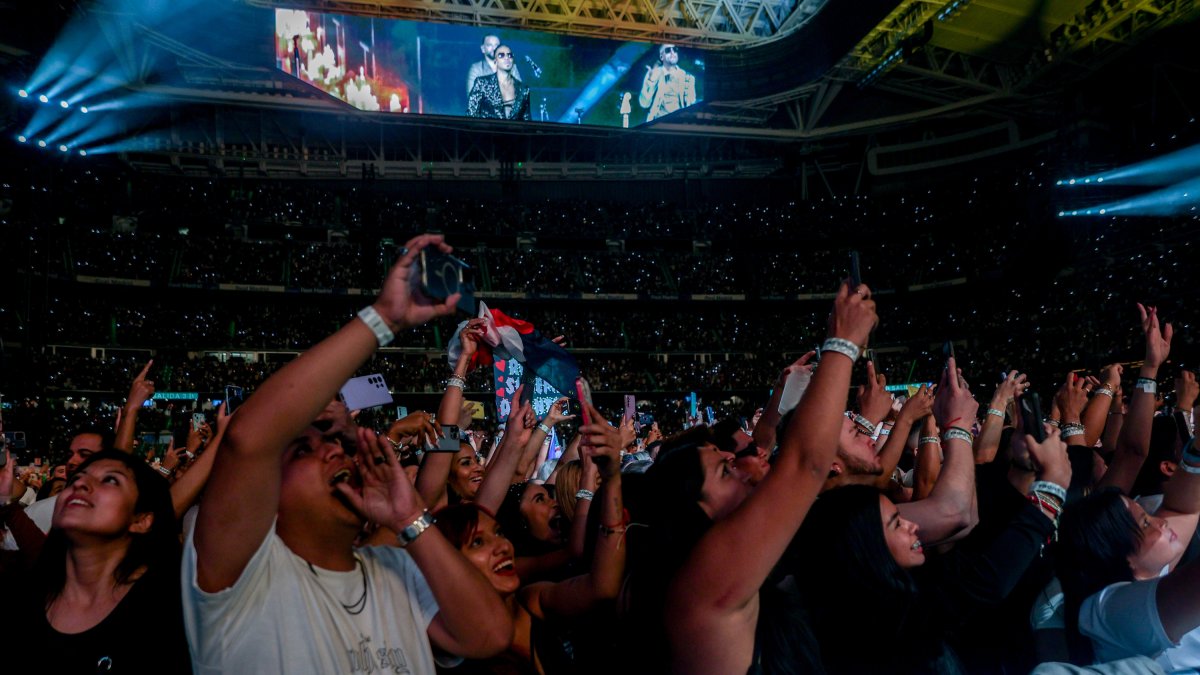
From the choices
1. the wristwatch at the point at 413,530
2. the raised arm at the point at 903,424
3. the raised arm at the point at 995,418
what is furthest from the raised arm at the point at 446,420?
the raised arm at the point at 995,418

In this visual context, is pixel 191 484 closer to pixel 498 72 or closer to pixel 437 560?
pixel 437 560

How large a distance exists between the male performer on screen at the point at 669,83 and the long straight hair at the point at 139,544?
25.8 m

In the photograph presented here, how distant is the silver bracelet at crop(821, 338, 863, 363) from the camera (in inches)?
92.4

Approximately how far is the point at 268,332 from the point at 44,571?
31.0m

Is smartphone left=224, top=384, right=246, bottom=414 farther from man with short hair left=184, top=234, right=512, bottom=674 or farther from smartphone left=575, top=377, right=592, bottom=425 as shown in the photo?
man with short hair left=184, top=234, right=512, bottom=674

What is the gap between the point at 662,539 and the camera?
2.72 metres

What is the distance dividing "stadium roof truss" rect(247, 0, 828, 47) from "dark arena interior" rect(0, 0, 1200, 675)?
156mm

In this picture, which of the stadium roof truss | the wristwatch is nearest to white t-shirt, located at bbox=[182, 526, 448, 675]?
the wristwatch

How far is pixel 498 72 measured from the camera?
26984 mm

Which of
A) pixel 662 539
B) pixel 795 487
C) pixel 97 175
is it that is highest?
pixel 97 175

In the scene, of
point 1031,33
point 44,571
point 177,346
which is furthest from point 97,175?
point 44,571

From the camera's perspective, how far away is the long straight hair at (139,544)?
291cm

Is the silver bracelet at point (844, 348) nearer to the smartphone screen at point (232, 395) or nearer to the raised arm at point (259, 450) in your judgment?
the raised arm at point (259, 450)

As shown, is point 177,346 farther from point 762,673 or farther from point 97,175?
point 762,673
